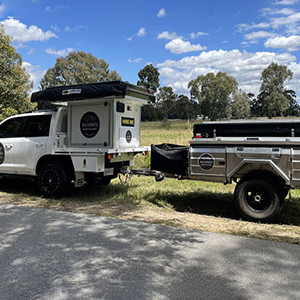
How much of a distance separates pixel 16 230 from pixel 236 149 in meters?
4.18

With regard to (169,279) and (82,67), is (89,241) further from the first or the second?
(82,67)

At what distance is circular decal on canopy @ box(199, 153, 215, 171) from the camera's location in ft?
22.0

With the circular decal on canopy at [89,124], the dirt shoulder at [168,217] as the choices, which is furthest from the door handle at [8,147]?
the circular decal on canopy at [89,124]

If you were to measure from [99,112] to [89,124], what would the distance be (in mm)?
386

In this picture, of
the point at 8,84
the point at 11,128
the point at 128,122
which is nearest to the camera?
the point at 128,122

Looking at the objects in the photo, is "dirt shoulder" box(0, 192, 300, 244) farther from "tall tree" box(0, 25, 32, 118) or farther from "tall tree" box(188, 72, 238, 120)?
"tall tree" box(188, 72, 238, 120)

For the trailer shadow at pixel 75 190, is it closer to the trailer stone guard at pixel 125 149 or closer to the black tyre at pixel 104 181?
the black tyre at pixel 104 181

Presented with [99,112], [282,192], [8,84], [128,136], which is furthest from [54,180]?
[8,84]

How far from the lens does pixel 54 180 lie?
7.95m

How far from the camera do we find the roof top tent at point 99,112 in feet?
24.0

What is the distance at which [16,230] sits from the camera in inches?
217

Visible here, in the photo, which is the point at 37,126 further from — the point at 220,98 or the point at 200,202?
the point at 220,98

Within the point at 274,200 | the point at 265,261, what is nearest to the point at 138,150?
the point at 274,200

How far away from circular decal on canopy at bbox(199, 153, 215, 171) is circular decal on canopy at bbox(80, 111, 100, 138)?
101 inches
